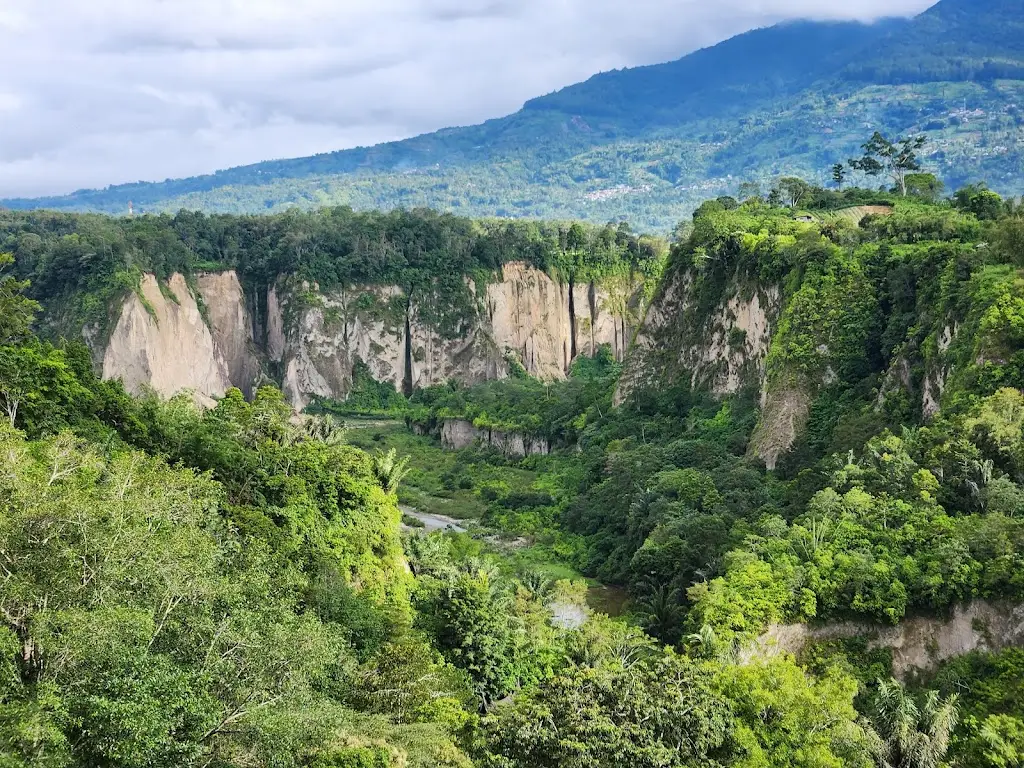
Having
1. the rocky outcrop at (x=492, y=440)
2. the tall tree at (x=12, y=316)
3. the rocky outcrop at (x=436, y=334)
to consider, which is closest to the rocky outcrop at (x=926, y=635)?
Result: the tall tree at (x=12, y=316)

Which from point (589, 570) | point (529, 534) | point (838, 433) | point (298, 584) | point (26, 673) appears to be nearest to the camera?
point (26, 673)

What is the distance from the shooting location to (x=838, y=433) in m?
41.4

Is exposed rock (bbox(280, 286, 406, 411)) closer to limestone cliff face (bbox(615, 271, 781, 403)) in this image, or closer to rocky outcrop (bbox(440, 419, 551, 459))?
rocky outcrop (bbox(440, 419, 551, 459))

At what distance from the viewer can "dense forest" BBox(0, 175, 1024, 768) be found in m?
17.4

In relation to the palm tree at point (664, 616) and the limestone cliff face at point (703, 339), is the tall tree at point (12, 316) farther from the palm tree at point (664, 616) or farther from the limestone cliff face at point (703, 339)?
the limestone cliff face at point (703, 339)

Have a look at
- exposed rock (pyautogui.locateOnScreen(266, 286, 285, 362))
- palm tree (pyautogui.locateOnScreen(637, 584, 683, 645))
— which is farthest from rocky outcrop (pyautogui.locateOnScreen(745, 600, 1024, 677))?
exposed rock (pyautogui.locateOnScreen(266, 286, 285, 362))

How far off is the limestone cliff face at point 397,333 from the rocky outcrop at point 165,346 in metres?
1.21

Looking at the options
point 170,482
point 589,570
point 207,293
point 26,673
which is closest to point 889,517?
point 589,570

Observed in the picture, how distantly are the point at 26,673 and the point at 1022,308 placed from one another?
2978 centimetres

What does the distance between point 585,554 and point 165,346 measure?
4198 cm

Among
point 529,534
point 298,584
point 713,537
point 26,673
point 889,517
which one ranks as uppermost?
point 26,673

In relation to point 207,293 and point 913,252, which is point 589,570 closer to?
point 913,252

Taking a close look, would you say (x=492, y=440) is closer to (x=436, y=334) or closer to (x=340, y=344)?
(x=436, y=334)

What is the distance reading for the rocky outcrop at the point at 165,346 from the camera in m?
72.4
